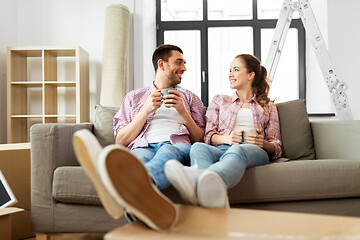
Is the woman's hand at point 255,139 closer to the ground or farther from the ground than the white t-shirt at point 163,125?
closer to the ground

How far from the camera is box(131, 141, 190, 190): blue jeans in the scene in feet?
4.08

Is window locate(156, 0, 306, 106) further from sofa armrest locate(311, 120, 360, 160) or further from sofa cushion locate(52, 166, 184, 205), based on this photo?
sofa cushion locate(52, 166, 184, 205)

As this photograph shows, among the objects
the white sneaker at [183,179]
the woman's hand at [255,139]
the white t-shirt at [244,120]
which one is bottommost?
the white sneaker at [183,179]

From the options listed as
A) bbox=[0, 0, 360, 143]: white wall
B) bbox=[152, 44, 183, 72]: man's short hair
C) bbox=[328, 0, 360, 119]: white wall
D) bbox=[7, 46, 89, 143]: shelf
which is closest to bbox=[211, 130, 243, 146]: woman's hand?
bbox=[152, 44, 183, 72]: man's short hair

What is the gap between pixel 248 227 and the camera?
3.11ft

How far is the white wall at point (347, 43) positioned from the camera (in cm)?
401

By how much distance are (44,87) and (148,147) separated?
221 centimetres

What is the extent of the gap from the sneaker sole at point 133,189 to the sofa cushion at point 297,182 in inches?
25.2

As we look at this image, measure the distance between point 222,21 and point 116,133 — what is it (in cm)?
288

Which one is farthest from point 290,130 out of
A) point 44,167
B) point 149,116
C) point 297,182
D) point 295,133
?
point 44,167

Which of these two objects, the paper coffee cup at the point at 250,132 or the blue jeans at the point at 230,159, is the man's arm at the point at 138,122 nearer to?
the blue jeans at the point at 230,159

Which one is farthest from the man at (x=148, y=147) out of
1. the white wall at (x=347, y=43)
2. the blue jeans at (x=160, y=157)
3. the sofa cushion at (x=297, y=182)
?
the white wall at (x=347, y=43)

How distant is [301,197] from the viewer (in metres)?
1.60

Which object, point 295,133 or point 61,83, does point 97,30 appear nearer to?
point 61,83
